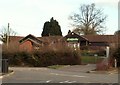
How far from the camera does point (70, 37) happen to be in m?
91.2

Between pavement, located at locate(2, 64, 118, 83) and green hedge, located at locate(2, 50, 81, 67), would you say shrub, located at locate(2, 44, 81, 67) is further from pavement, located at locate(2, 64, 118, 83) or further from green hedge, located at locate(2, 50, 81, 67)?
pavement, located at locate(2, 64, 118, 83)

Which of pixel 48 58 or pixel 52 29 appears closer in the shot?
pixel 48 58

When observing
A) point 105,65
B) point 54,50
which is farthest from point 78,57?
point 105,65

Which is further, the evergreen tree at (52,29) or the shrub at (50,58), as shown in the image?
the evergreen tree at (52,29)

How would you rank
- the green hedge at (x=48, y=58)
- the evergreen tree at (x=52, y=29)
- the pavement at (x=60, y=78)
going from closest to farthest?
the pavement at (x=60, y=78), the green hedge at (x=48, y=58), the evergreen tree at (x=52, y=29)

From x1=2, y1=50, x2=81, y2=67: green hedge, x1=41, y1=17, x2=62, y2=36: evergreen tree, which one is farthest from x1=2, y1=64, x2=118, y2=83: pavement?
x1=41, y1=17, x2=62, y2=36: evergreen tree

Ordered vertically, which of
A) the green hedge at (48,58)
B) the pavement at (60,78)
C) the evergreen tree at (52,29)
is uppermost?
the evergreen tree at (52,29)

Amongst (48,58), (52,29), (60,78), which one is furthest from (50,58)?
(52,29)

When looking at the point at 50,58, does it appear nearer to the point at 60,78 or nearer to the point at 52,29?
the point at 60,78

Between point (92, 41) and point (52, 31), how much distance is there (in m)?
21.8

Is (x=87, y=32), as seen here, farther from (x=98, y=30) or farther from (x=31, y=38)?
(x=31, y=38)

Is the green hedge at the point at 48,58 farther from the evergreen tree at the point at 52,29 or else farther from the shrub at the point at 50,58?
the evergreen tree at the point at 52,29

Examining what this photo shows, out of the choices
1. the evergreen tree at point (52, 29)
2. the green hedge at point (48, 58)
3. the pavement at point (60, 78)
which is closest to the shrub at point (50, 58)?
the green hedge at point (48, 58)

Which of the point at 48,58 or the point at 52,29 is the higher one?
the point at 52,29
